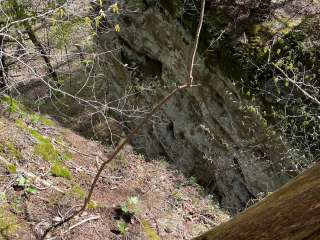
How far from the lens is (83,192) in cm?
601

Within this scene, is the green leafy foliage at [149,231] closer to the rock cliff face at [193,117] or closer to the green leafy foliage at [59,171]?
the green leafy foliage at [59,171]

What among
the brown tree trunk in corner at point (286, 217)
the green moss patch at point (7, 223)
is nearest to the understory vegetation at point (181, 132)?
the green moss patch at point (7, 223)

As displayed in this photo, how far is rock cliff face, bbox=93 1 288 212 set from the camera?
7707mm

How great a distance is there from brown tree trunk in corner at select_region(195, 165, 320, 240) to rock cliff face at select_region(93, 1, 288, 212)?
16.8ft

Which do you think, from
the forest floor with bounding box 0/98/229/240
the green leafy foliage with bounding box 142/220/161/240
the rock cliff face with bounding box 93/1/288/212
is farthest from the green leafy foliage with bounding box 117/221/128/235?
the rock cliff face with bounding box 93/1/288/212

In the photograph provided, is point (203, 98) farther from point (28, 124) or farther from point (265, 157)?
point (28, 124)

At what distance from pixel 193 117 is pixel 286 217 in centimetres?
788

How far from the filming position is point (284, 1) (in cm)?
771

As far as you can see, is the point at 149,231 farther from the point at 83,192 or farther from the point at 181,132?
the point at 181,132

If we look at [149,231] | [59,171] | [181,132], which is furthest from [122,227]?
[181,132]

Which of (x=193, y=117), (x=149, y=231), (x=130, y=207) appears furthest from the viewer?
(x=193, y=117)

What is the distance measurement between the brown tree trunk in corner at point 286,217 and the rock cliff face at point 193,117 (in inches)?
201

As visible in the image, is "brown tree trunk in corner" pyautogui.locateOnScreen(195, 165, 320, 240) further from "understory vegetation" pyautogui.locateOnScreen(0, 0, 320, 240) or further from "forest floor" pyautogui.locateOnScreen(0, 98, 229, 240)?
"forest floor" pyautogui.locateOnScreen(0, 98, 229, 240)

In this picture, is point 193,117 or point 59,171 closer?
point 59,171
